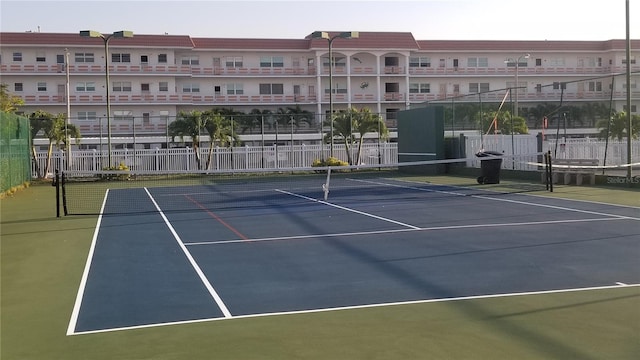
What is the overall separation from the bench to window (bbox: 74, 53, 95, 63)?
45.7m

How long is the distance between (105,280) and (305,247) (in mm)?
3693

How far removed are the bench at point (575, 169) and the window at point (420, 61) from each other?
41762 millimetres

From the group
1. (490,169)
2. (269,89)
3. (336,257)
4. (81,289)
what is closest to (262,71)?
(269,89)

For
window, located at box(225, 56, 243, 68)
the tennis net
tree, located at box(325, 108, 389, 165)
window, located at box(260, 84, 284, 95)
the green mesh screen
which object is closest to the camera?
the tennis net

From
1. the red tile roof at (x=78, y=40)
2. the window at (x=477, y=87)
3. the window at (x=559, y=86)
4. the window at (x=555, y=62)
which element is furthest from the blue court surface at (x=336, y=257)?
the window at (x=555, y=62)

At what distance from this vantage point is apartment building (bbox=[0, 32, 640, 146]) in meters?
59.1

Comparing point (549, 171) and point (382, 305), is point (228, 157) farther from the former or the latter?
point (382, 305)

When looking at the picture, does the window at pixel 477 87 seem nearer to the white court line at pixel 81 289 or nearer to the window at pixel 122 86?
the window at pixel 122 86

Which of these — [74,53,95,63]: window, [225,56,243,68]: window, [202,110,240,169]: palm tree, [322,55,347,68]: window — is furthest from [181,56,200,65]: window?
[202,110,240,169]: palm tree

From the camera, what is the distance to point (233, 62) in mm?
62781

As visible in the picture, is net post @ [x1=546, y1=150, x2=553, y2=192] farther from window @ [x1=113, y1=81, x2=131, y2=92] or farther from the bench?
window @ [x1=113, y1=81, x2=131, y2=92]

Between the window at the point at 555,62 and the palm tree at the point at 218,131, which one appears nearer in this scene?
the palm tree at the point at 218,131

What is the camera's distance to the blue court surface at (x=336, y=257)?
8078mm

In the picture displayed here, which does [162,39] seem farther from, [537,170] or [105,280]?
[105,280]
